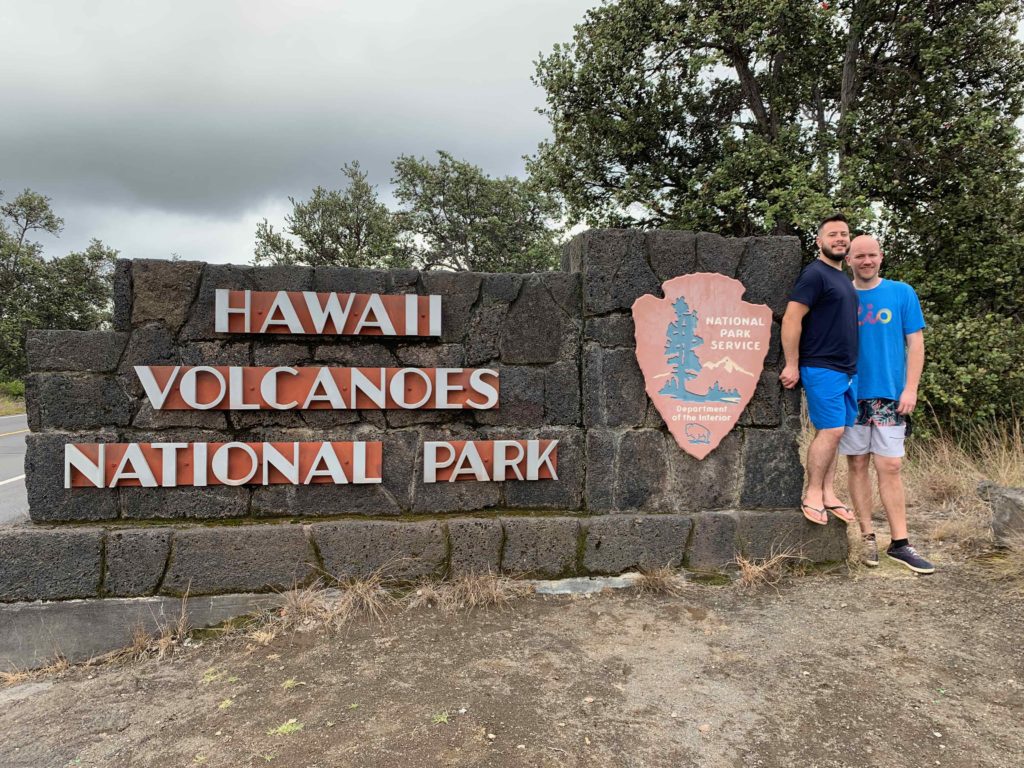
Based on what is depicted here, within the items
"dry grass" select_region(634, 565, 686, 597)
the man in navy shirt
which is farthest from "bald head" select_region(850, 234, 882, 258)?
"dry grass" select_region(634, 565, 686, 597)

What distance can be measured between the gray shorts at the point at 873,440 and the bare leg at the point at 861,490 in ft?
0.28

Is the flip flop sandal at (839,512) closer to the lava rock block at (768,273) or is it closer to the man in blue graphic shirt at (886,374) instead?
the man in blue graphic shirt at (886,374)

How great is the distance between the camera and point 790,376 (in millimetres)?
3492

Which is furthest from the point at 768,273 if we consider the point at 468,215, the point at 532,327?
the point at 468,215

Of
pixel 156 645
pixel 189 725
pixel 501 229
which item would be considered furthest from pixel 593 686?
pixel 501 229

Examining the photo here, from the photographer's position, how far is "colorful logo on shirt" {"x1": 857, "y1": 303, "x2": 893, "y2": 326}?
3.50 meters

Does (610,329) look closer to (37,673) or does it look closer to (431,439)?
(431,439)

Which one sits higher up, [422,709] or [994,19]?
[994,19]

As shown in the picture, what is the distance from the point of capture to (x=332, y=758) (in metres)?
2.03

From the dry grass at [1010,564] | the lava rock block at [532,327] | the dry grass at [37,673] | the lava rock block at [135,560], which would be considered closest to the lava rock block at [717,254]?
the lava rock block at [532,327]

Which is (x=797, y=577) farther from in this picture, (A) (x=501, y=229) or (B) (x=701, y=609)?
(A) (x=501, y=229)

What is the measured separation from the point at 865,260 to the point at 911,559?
1.77 meters

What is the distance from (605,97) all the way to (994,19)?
17.2 ft

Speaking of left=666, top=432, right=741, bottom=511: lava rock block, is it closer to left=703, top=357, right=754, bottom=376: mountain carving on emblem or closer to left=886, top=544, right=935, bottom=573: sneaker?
left=703, top=357, right=754, bottom=376: mountain carving on emblem
